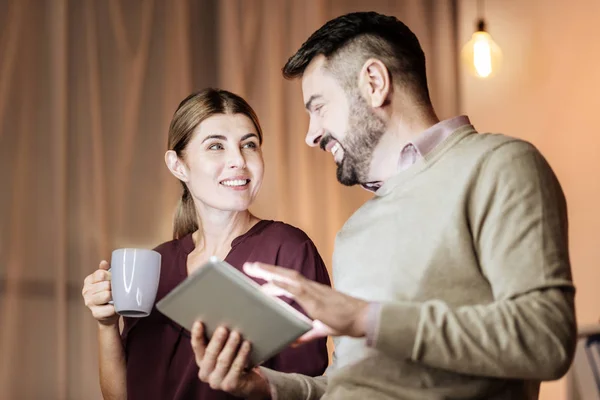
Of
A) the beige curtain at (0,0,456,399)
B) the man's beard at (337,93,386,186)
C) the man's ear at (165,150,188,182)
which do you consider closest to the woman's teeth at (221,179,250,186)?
the man's ear at (165,150,188,182)

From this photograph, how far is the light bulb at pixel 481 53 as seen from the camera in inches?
108

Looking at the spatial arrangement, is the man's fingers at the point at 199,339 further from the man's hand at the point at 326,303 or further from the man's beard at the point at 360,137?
the man's beard at the point at 360,137

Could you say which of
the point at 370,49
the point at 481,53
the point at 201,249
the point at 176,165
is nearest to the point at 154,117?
the point at 176,165

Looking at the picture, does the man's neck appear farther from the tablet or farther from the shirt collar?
the tablet

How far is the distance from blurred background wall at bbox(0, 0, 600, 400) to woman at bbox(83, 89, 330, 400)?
0.50m

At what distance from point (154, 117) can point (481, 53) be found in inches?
42.1

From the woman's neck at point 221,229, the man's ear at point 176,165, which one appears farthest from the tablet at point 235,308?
the man's ear at point 176,165

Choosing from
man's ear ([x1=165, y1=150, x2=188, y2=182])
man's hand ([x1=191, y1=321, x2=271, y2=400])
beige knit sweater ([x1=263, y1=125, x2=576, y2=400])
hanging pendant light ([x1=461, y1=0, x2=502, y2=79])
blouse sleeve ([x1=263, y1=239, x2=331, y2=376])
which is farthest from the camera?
hanging pendant light ([x1=461, y1=0, x2=502, y2=79])

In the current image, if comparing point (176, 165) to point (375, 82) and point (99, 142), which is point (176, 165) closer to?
point (99, 142)

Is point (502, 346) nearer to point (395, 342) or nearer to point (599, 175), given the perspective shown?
point (395, 342)

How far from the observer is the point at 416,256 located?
4.06 ft

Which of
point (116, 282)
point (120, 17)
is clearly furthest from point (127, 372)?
point (120, 17)

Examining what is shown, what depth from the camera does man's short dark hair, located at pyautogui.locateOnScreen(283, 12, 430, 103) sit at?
1415mm

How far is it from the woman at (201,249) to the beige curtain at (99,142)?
494 mm
